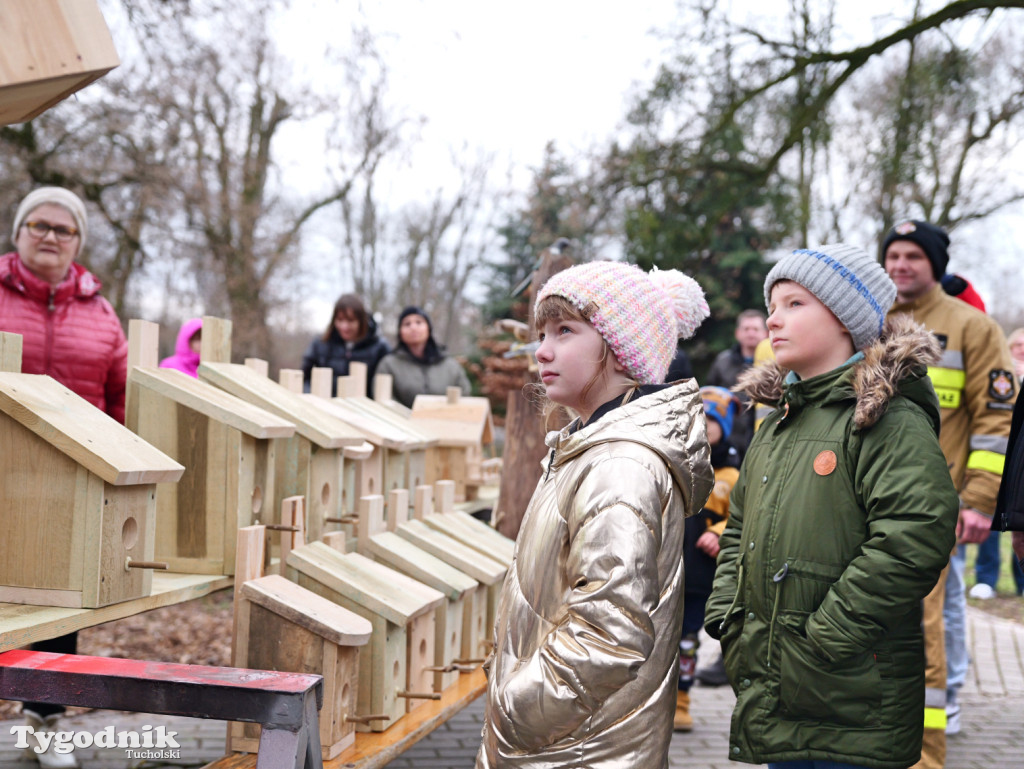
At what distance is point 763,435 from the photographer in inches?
101

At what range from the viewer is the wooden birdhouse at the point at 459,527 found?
4070 mm

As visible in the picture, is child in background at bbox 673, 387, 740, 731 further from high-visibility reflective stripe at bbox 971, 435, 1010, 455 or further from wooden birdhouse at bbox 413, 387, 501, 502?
wooden birdhouse at bbox 413, 387, 501, 502

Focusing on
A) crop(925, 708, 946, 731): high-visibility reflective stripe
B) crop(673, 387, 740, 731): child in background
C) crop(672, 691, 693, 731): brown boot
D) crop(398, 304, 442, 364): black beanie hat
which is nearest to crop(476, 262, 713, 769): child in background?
crop(925, 708, 946, 731): high-visibility reflective stripe

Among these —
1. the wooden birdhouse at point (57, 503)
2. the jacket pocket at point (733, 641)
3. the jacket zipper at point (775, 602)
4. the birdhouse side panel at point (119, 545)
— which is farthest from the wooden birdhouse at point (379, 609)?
the jacket zipper at point (775, 602)

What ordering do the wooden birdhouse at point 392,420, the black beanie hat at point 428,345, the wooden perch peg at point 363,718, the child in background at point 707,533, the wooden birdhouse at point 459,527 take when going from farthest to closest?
the black beanie hat at point 428,345 → the child in background at point 707,533 → the wooden birdhouse at point 392,420 → the wooden birdhouse at point 459,527 → the wooden perch peg at point 363,718

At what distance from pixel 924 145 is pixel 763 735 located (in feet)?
48.2

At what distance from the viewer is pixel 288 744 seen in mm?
1879

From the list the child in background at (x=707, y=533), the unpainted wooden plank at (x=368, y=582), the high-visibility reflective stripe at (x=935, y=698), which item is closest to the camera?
the unpainted wooden plank at (x=368, y=582)

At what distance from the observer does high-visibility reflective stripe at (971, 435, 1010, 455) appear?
360 centimetres

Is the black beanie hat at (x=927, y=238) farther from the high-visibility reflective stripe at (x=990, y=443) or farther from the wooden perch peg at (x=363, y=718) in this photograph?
the wooden perch peg at (x=363, y=718)

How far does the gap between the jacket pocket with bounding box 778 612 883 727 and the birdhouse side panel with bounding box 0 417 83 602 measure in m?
1.73

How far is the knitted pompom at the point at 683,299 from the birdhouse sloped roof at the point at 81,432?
136 centimetres

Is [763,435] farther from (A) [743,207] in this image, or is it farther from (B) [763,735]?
(A) [743,207]

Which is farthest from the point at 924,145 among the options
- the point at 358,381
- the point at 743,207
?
the point at 358,381
